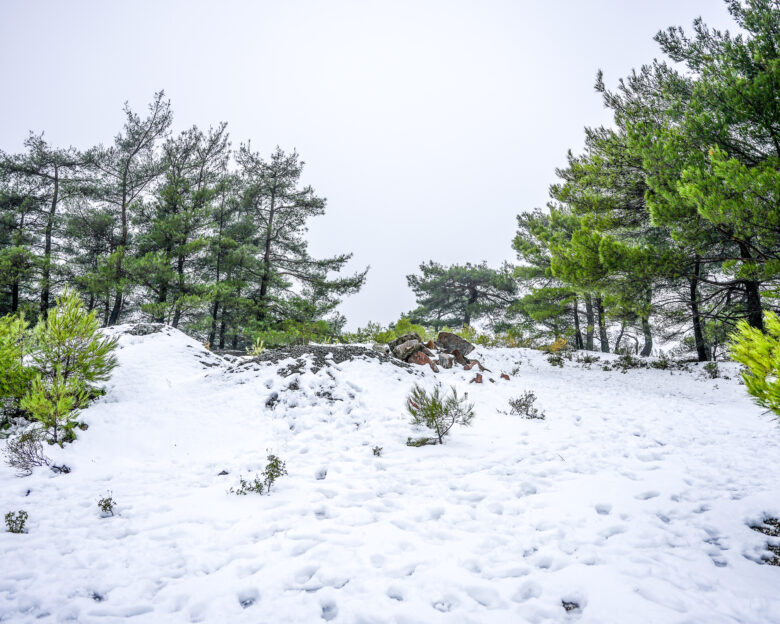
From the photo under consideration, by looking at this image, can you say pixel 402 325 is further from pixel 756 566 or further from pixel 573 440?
pixel 756 566

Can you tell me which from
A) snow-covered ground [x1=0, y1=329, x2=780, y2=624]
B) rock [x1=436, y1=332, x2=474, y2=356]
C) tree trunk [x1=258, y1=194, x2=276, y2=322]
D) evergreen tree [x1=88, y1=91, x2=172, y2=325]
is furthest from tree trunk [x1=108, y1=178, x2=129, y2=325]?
rock [x1=436, y1=332, x2=474, y2=356]

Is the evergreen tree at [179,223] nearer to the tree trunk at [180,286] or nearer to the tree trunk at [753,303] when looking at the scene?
the tree trunk at [180,286]

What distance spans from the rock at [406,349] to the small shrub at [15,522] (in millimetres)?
7212

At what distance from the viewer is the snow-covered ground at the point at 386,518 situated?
2107 mm

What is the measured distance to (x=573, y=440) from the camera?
4953mm

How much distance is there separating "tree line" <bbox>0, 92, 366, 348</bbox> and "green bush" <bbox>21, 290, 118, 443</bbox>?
8.77 m

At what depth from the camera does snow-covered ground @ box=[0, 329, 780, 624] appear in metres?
2.11

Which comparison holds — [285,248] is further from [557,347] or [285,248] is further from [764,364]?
[764,364]

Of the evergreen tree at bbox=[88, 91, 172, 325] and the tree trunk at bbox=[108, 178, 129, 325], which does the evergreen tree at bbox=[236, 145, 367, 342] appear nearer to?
the evergreen tree at bbox=[88, 91, 172, 325]

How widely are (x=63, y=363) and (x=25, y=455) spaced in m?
1.69

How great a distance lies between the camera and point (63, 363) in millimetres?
4969

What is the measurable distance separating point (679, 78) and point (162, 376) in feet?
43.6

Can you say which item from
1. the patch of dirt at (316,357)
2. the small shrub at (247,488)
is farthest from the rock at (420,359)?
the small shrub at (247,488)

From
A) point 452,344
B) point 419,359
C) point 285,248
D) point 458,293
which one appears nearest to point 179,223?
point 285,248
